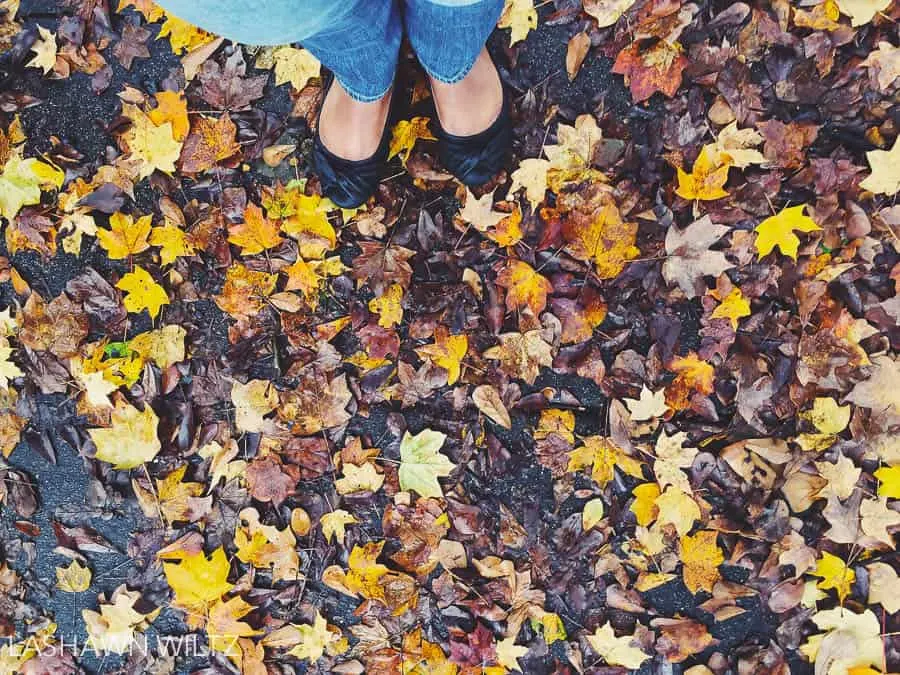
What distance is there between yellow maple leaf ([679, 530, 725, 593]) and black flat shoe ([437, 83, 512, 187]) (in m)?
Result: 1.11

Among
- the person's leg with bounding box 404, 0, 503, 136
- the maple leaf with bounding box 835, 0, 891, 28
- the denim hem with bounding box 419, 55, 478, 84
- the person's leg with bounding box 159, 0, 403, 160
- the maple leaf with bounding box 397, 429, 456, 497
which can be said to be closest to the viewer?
the person's leg with bounding box 159, 0, 403, 160

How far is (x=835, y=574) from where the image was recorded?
1669 mm

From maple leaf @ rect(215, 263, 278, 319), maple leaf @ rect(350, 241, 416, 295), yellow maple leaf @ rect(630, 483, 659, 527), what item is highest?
maple leaf @ rect(350, 241, 416, 295)

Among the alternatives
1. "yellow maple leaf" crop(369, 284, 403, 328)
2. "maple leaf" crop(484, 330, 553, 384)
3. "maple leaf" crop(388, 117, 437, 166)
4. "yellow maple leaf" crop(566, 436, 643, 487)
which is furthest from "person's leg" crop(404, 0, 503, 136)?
"yellow maple leaf" crop(566, 436, 643, 487)

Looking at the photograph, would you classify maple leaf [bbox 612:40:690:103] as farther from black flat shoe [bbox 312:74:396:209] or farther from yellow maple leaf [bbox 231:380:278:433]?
yellow maple leaf [bbox 231:380:278:433]

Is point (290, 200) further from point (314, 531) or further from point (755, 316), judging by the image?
point (755, 316)

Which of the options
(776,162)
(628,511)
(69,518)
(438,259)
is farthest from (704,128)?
(69,518)

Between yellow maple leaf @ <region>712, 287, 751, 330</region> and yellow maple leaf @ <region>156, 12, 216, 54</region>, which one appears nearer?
yellow maple leaf @ <region>712, 287, 751, 330</region>

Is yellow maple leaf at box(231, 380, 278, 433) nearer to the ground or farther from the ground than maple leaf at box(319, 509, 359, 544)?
farther from the ground

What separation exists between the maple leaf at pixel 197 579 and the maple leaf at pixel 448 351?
0.80 meters

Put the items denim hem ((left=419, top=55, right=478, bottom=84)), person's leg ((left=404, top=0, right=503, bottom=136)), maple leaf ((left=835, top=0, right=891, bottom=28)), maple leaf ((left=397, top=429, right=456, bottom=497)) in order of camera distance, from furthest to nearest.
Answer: maple leaf ((left=397, top=429, right=456, bottom=497))
maple leaf ((left=835, top=0, right=891, bottom=28))
denim hem ((left=419, top=55, right=478, bottom=84))
person's leg ((left=404, top=0, right=503, bottom=136))

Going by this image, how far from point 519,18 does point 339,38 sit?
0.85 m

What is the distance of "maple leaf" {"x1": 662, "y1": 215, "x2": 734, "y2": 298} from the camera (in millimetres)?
1685

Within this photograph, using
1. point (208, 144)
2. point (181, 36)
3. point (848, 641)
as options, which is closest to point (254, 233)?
point (208, 144)
